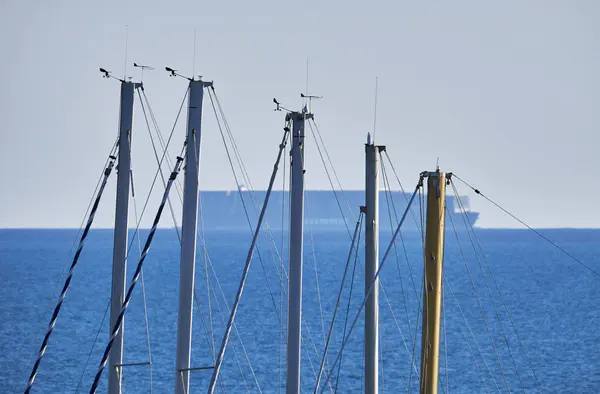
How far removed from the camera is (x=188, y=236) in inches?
1206

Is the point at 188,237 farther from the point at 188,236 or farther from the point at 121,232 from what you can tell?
the point at 121,232

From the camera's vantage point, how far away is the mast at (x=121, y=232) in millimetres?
32094

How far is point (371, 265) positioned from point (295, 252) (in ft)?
5.63

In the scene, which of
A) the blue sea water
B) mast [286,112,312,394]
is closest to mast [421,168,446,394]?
mast [286,112,312,394]

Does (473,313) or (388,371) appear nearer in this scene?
(388,371)

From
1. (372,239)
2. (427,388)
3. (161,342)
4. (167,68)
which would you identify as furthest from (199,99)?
(161,342)

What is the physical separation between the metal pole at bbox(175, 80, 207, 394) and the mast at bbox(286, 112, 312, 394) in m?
2.05

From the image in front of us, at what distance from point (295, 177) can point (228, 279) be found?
13080 cm

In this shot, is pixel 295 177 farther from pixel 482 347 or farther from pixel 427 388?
pixel 482 347

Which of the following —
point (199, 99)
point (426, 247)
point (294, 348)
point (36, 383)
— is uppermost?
point (199, 99)

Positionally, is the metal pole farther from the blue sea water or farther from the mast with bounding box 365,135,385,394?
the blue sea water

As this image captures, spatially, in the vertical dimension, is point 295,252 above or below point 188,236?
below

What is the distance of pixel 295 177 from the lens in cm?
3080

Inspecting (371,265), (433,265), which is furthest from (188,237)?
(433,265)
